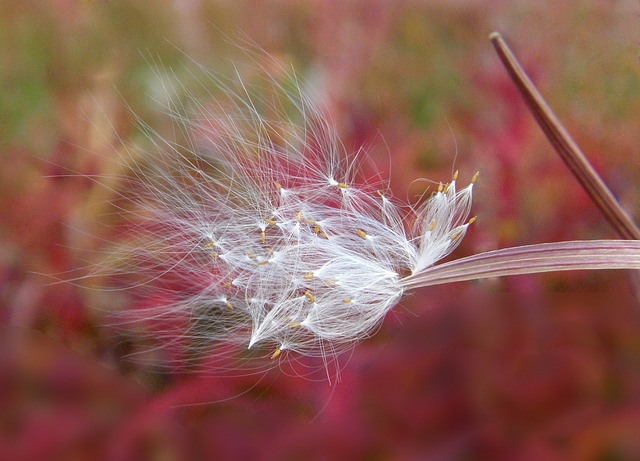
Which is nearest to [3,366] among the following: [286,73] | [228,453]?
[228,453]

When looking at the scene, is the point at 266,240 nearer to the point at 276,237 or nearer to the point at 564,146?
the point at 276,237

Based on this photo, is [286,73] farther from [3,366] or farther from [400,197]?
[3,366]

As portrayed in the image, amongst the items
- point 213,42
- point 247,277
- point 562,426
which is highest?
point 213,42

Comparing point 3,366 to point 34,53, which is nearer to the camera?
point 3,366

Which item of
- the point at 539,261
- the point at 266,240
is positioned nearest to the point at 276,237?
the point at 266,240

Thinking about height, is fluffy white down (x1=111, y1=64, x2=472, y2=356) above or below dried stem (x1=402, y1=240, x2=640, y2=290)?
above
